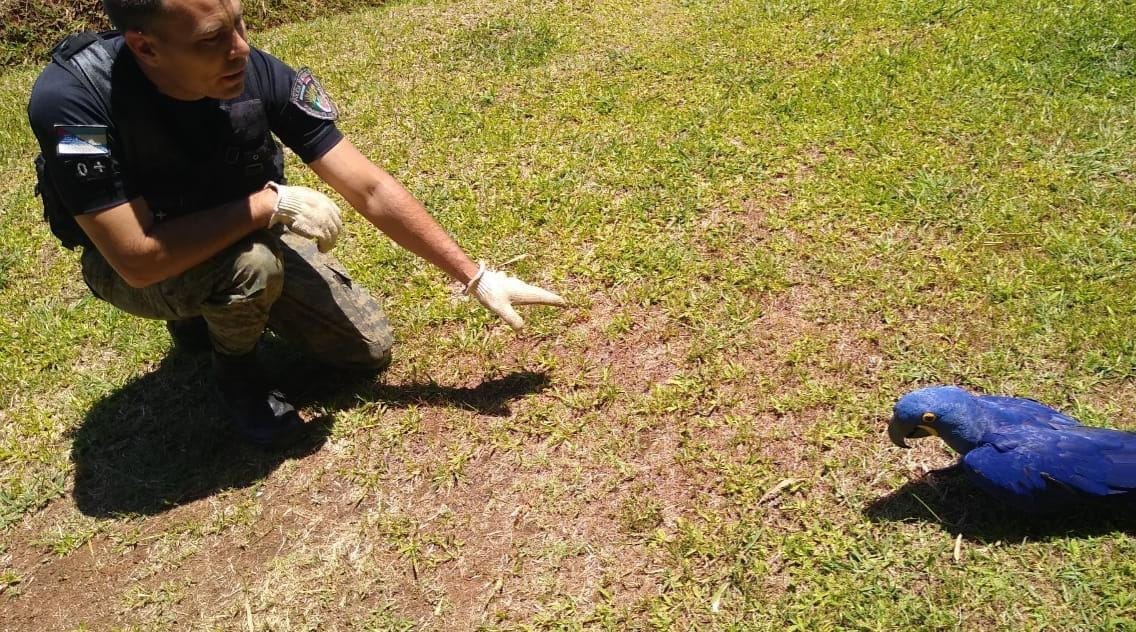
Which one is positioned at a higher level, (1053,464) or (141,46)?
(141,46)

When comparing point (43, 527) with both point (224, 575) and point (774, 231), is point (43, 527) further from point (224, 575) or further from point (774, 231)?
point (774, 231)

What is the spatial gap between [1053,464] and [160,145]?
2.87m

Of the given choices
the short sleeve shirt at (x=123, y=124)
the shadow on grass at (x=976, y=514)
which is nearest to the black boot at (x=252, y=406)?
the short sleeve shirt at (x=123, y=124)

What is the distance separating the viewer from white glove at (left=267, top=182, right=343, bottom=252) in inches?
116

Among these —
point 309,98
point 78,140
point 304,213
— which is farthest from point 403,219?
point 78,140

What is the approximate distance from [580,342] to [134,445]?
5.97ft

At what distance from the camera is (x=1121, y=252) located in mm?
3533

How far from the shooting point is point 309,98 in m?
3.10

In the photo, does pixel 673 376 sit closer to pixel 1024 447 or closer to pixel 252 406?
pixel 1024 447

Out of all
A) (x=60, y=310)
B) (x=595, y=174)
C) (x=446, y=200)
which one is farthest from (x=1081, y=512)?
(x=60, y=310)

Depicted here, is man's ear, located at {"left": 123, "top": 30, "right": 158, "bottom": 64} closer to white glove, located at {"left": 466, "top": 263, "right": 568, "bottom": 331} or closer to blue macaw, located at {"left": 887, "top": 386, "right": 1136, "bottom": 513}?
white glove, located at {"left": 466, "top": 263, "right": 568, "bottom": 331}

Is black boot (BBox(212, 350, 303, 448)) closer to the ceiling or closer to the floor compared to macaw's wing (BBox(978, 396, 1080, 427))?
closer to the floor

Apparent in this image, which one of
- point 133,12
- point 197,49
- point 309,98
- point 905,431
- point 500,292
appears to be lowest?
point 905,431

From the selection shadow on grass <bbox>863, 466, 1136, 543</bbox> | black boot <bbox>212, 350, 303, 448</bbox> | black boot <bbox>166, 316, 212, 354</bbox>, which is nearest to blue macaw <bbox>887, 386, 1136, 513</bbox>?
shadow on grass <bbox>863, 466, 1136, 543</bbox>
